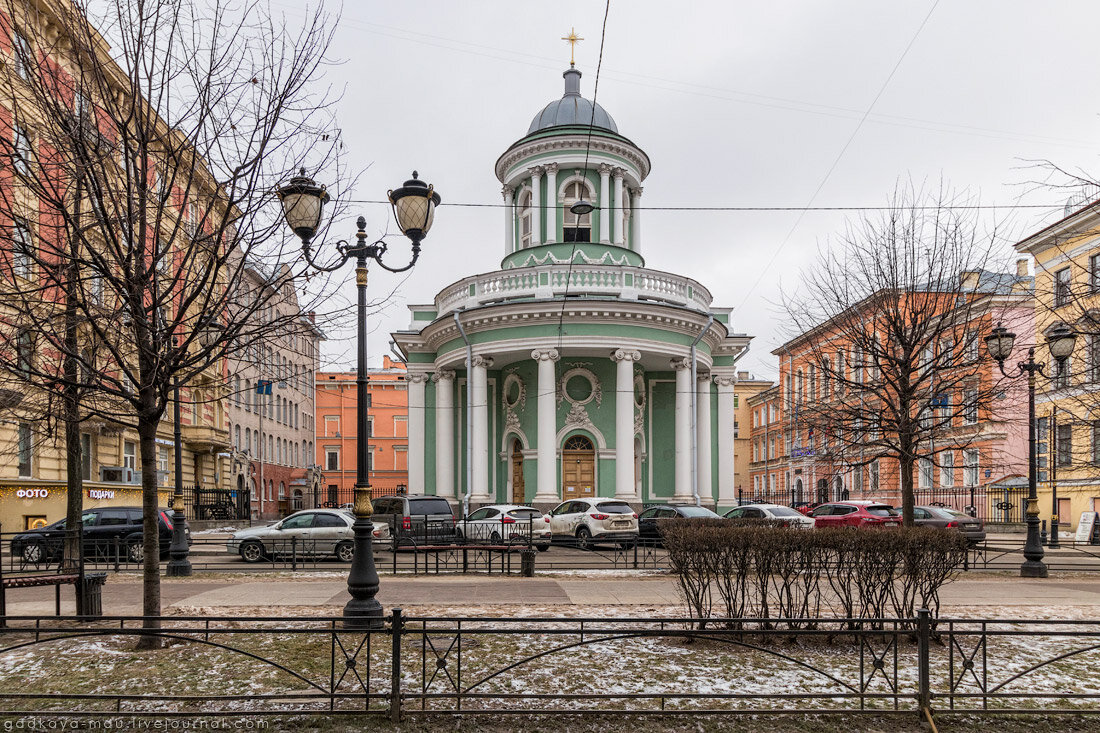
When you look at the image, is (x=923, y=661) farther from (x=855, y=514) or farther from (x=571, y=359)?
(x=571, y=359)

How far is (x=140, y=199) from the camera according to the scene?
26.1 ft

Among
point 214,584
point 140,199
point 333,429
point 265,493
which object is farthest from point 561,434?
point 333,429

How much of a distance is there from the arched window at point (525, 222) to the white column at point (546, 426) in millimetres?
8130

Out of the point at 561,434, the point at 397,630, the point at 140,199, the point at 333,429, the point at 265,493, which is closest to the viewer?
the point at 397,630

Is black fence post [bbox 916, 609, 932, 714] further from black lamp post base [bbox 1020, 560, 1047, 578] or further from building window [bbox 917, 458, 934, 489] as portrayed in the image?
building window [bbox 917, 458, 934, 489]

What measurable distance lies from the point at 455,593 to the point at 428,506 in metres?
9.92

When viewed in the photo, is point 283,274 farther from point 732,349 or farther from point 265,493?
point 265,493

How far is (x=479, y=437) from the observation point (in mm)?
29000

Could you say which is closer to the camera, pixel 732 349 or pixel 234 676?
pixel 234 676

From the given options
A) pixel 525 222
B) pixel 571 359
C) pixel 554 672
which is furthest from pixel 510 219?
pixel 554 672

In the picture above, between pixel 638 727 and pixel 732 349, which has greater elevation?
pixel 732 349

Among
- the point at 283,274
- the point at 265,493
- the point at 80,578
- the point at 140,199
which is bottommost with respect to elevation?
the point at 265,493

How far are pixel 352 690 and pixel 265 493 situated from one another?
49.4m

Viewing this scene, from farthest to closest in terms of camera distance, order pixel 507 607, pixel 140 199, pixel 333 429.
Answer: pixel 333 429 < pixel 507 607 < pixel 140 199
